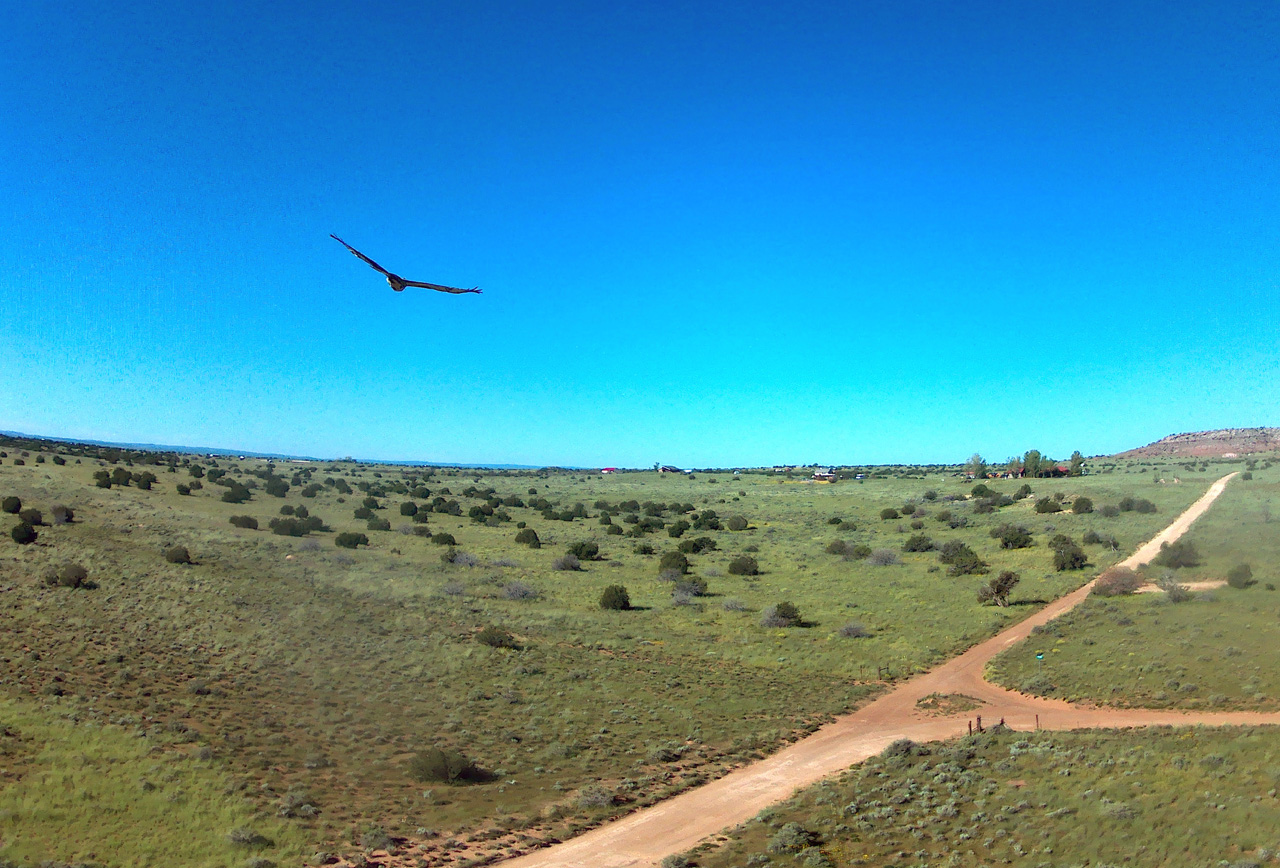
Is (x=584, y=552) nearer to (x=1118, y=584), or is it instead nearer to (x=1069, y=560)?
(x=1069, y=560)

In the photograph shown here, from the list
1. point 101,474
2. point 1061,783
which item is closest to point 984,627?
point 1061,783

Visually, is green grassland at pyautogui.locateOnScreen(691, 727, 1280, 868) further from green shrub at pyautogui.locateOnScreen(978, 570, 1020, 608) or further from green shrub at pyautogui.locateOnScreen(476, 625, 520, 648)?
green shrub at pyautogui.locateOnScreen(978, 570, 1020, 608)

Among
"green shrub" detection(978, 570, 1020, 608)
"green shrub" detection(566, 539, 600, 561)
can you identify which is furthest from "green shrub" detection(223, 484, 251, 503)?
"green shrub" detection(978, 570, 1020, 608)

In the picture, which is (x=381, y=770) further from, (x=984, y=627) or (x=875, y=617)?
(x=984, y=627)

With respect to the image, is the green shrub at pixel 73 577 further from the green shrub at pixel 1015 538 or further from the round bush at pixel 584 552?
the green shrub at pixel 1015 538

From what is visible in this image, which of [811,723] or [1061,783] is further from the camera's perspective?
[811,723]

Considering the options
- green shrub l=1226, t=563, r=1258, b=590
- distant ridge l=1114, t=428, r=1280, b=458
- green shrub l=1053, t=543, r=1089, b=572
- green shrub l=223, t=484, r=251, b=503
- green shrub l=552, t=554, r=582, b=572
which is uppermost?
distant ridge l=1114, t=428, r=1280, b=458

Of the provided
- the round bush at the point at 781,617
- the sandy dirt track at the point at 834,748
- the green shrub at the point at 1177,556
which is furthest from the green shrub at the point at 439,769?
the green shrub at the point at 1177,556
